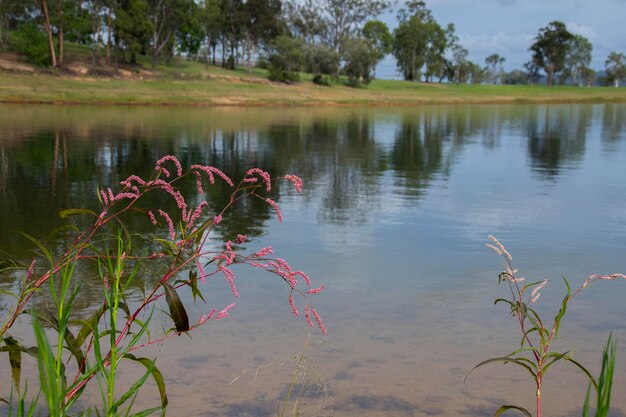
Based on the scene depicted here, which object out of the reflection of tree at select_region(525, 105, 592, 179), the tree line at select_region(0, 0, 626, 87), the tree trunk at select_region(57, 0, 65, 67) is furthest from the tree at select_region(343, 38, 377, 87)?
the reflection of tree at select_region(525, 105, 592, 179)

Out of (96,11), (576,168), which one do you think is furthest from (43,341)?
(96,11)

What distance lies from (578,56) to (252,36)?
86.6 meters

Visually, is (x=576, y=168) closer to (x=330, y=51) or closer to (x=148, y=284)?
(x=148, y=284)

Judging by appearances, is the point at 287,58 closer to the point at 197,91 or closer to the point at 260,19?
the point at 260,19

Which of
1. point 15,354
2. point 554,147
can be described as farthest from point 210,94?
point 15,354

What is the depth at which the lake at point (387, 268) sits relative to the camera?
186 inches

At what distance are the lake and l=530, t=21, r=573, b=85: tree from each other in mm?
116331

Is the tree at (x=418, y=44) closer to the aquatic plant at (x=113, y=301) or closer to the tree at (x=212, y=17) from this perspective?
the tree at (x=212, y=17)

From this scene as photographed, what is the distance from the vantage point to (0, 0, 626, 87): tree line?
67250mm

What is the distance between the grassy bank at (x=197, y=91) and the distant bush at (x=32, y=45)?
2.50 meters

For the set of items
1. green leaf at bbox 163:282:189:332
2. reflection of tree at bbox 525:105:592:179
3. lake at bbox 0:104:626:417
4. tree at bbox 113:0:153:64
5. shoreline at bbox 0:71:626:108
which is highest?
tree at bbox 113:0:153:64

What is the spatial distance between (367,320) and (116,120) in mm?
30375

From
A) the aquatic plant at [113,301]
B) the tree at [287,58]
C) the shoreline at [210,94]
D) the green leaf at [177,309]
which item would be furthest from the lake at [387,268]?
the tree at [287,58]

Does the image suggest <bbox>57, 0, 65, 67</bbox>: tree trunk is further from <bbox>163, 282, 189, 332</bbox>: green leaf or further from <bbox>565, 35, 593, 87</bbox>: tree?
Result: <bbox>565, 35, 593, 87</bbox>: tree
